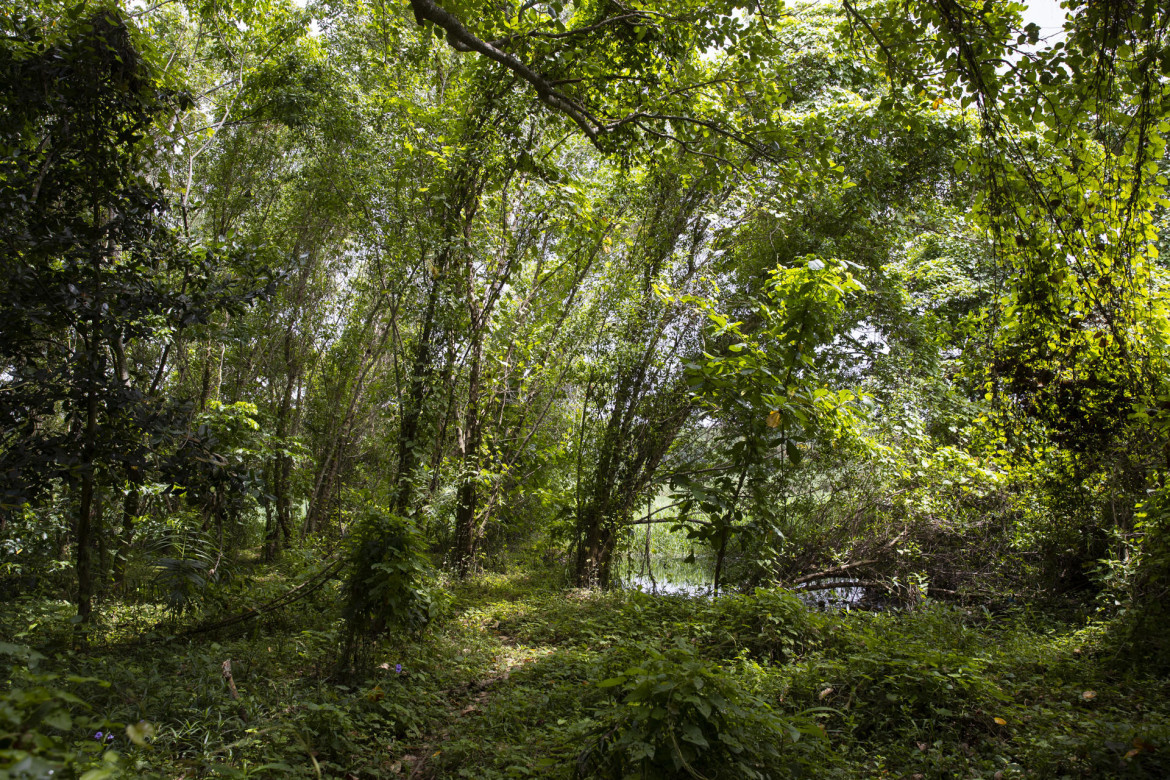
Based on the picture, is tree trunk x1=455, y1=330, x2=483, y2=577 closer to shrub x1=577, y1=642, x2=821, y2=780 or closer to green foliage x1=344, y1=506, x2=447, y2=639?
green foliage x1=344, y1=506, x2=447, y2=639

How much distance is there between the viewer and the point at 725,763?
192cm

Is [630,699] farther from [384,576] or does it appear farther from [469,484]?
[469,484]

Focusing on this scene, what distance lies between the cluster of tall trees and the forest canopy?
41 millimetres

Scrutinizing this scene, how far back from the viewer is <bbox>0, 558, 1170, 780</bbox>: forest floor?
2018 millimetres

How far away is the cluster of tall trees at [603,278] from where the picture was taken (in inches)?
117

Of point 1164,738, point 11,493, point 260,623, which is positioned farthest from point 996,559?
point 11,493

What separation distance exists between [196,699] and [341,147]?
7.50 m

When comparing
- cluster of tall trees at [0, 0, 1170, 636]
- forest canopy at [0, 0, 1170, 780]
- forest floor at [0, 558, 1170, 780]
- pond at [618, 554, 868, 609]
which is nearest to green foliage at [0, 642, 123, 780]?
forest canopy at [0, 0, 1170, 780]

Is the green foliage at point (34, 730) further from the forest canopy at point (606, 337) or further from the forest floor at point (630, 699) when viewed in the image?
the forest floor at point (630, 699)

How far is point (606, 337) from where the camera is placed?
719 centimetres

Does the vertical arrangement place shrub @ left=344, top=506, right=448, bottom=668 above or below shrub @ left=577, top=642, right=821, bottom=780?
above

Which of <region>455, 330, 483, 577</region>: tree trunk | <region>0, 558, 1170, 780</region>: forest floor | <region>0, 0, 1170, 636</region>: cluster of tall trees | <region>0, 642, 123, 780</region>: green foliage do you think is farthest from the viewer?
<region>455, 330, 483, 577</region>: tree trunk

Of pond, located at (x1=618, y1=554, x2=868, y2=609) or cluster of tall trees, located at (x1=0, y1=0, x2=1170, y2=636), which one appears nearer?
cluster of tall trees, located at (x1=0, y1=0, x2=1170, y2=636)

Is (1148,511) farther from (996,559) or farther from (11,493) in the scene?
(11,493)
